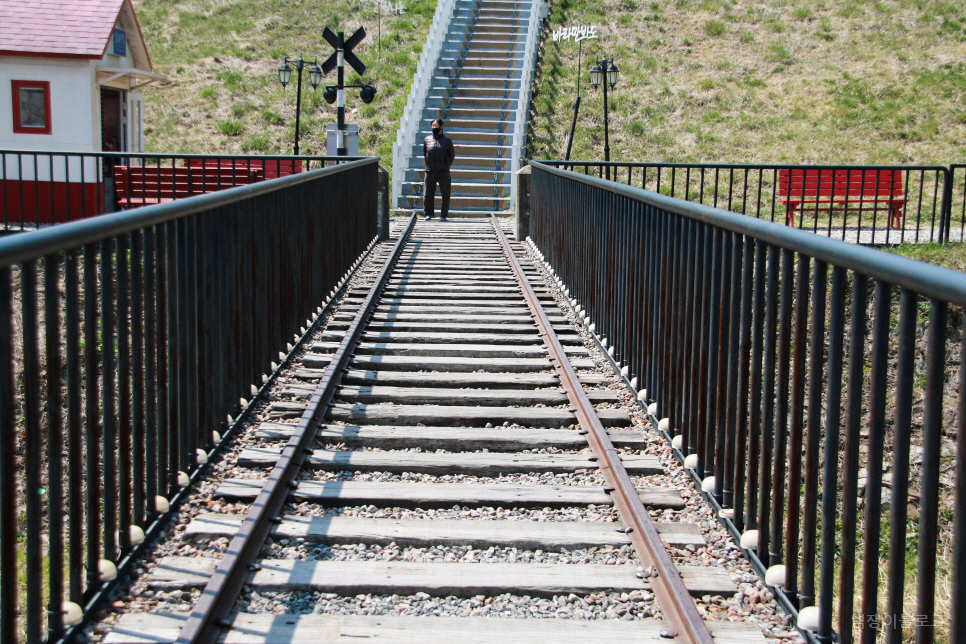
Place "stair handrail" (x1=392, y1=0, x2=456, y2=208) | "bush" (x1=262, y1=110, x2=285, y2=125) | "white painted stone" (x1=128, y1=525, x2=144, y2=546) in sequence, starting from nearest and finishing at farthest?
"white painted stone" (x1=128, y1=525, x2=144, y2=546) → "stair handrail" (x1=392, y1=0, x2=456, y2=208) → "bush" (x1=262, y1=110, x2=285, y2=125)

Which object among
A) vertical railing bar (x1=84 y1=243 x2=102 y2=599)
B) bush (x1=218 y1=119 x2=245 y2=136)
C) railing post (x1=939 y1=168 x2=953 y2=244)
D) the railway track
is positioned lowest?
the railway track

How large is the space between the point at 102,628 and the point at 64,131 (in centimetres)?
1701

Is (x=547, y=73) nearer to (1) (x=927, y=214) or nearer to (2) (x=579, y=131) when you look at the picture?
(2) (x=579, y=131)

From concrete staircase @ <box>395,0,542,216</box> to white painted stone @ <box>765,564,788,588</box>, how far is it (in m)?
18.4

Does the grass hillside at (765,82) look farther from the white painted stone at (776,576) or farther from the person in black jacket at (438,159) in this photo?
the white painted stone at (776,576)

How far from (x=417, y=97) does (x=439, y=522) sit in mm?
23346

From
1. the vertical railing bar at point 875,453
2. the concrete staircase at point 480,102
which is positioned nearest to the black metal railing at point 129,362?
the vertical railing bar at point 875,453

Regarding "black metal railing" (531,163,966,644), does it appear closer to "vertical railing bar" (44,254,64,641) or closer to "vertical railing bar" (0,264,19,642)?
"vertical railing bar" (0,264,19,642)

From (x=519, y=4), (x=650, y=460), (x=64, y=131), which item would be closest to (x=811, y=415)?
(x=650, y=460)

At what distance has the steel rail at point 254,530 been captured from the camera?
3141 millimetres

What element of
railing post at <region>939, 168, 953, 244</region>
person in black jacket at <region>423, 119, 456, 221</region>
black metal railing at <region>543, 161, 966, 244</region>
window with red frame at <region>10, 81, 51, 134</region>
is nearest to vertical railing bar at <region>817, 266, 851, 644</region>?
black metal railing at <region>543, 161, 966, 244</region>

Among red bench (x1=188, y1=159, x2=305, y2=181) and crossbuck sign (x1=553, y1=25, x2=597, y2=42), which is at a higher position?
crossbuck sign (x1=553, y1=25, x2=597, y2=42)

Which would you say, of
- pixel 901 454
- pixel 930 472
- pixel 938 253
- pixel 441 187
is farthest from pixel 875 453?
pixel 441 187

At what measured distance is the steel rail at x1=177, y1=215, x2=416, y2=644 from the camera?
314cm
